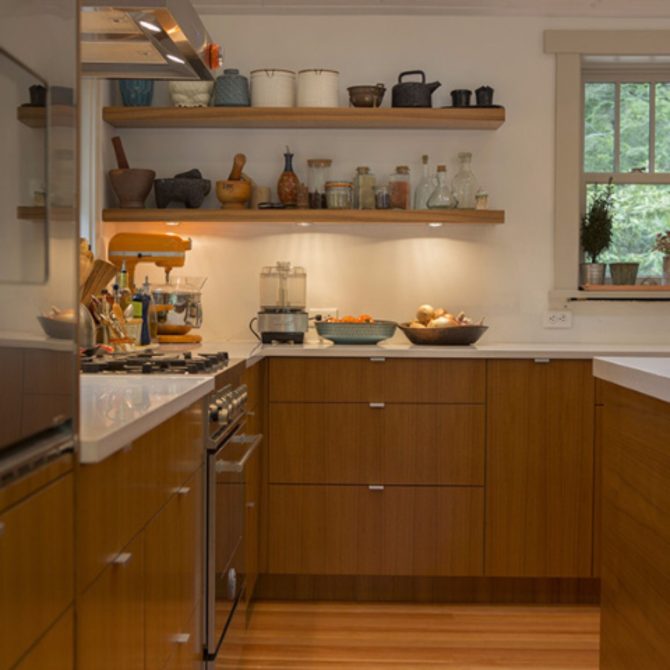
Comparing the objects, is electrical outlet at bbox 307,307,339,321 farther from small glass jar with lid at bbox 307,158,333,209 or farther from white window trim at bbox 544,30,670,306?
white window trim at bbox 544,30,670,306

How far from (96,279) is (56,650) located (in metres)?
2.03

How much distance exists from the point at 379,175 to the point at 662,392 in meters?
2.54

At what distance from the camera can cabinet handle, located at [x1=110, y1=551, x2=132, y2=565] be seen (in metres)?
1.49

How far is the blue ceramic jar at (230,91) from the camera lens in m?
4.00

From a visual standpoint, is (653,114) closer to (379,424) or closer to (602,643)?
(379,424)

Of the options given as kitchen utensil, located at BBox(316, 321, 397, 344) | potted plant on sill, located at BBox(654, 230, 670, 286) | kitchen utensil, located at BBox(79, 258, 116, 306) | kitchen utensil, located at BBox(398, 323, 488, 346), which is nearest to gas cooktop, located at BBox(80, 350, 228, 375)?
kitchen utensil, located at BBox(79, 258, 116, 306)

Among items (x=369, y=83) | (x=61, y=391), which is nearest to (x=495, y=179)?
(x=369, y=83)

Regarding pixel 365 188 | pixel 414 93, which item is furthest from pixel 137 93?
pixel 414 93

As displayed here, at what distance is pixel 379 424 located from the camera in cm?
363

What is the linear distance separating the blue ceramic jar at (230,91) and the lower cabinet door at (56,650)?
305cm

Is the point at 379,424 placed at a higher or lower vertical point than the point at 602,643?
higher

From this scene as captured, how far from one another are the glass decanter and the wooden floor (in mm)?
1652

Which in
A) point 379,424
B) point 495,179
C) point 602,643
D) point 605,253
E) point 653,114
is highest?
point 653,114

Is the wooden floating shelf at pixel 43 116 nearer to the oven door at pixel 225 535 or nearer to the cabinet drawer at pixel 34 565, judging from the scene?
the cabinet drawer at pixel 34 565
